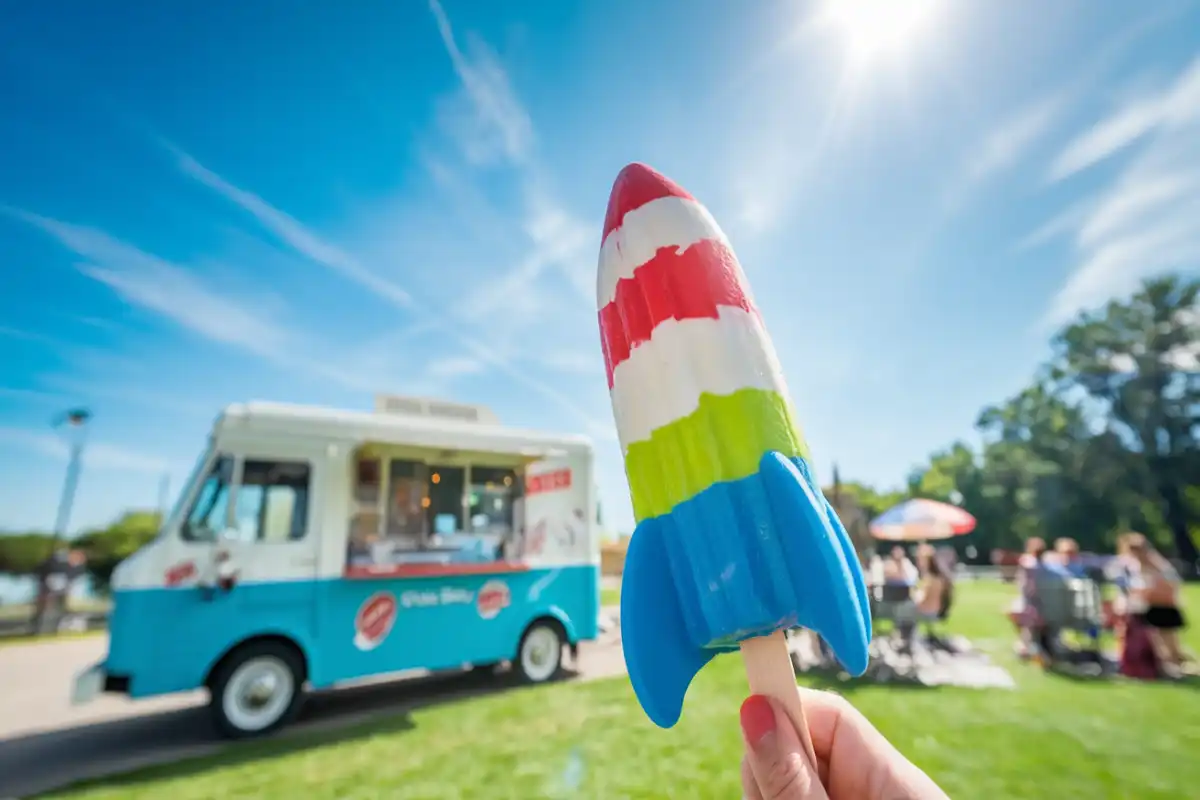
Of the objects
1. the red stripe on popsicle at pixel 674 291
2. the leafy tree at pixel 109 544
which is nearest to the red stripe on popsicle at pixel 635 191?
the red stripe on popsicle at pixel 674 291

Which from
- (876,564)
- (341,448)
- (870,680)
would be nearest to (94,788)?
(341,448)

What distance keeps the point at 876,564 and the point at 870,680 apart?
736cm

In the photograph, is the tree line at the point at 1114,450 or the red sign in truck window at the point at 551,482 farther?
the tree line at the point at 1114,450

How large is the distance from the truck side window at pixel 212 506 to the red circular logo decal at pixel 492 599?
2.76 meters

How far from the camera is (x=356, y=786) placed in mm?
3900

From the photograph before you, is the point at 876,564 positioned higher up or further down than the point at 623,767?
higher up

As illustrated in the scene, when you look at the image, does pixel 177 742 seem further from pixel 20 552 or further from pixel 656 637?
pixel 20 552

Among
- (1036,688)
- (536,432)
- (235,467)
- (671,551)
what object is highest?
(536,432)

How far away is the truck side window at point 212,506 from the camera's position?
5.41 m

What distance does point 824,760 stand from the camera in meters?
1.54

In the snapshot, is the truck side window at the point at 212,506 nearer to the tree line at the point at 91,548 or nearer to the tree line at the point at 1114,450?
the tree line at the point at 91,548

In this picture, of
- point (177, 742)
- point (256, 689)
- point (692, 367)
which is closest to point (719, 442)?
point (692, 367)

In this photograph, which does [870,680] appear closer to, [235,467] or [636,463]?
[636,463]

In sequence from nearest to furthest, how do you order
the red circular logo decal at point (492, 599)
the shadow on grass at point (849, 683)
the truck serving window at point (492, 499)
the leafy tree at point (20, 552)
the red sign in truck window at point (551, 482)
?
the shadow on grass at point (849, 683), the red circular logo decal at point (492, 599), the truck serving window at point (492, 499), the red sign in truck window at point (551, 482), the leafy tree at point (20, 552)
